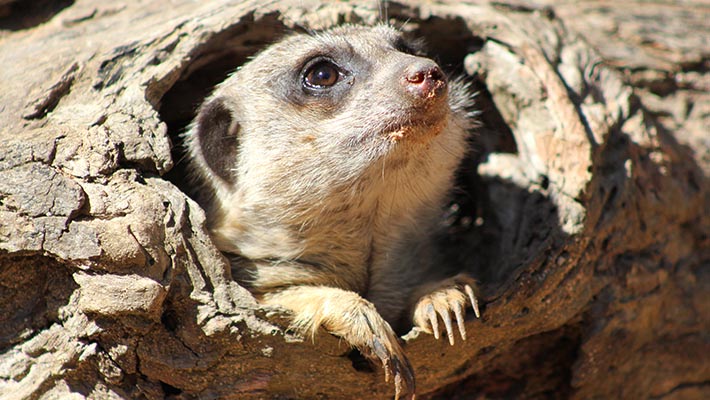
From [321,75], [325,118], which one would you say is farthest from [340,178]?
[321,75]

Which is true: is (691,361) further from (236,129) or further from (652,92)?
(236,129)

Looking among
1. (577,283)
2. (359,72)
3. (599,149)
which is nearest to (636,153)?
(599,149)

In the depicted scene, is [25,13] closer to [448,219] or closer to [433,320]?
[448,219]

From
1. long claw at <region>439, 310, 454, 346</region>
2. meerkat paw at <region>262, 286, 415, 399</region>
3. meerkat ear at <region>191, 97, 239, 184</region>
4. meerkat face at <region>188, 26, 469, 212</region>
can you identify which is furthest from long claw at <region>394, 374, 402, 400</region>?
meerkat ear at <region>191, 97, 239, 184</region>

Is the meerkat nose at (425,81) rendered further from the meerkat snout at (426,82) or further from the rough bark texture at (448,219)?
the rough bark texture at (448,219)

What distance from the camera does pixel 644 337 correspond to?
4.67 metres

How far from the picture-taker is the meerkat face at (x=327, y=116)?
3773 mm

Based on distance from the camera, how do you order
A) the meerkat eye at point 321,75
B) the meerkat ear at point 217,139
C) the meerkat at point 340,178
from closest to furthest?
the meerkat at point 340,178, the meerkat eye at point 321,75, the meerkat ear at point 217,139

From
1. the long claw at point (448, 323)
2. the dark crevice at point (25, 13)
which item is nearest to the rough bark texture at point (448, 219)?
the dark crevice at point (25, 13)

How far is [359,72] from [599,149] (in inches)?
61.4

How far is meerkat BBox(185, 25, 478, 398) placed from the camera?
372 centimetres

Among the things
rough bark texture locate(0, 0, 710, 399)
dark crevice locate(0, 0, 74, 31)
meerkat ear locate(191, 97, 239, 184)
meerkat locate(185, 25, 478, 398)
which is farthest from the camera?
dark crevice locate(0, 0, 74, 31)

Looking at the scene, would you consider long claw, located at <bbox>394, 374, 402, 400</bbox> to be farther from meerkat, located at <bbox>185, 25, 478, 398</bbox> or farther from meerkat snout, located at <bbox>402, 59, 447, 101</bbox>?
meerkat snout, located at <bbox>402, 59, 447, 101</bbox>

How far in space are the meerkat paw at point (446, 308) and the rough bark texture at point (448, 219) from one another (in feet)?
0.36
